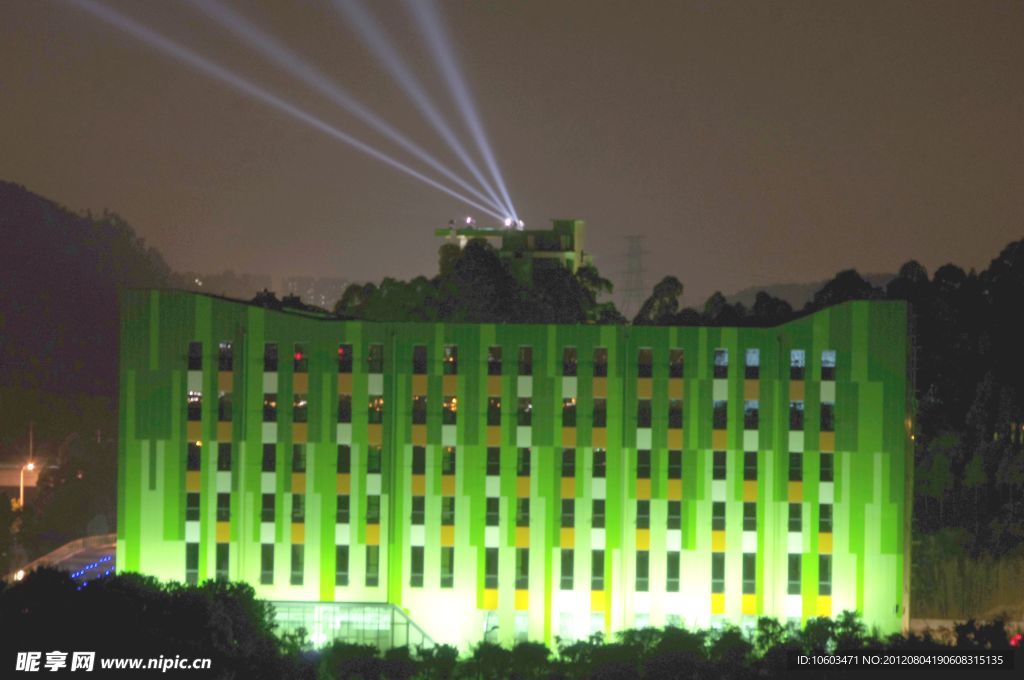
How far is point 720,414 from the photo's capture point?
3500cm

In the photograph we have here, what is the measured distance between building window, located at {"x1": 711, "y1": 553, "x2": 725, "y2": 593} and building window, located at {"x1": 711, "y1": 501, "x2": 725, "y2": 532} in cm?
62

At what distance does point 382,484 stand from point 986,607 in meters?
20.3

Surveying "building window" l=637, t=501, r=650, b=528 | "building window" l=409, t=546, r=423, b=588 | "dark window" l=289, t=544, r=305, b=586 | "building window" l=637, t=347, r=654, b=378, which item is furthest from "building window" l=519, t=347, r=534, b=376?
"dark window" l=289, t=544, r=305, b=586

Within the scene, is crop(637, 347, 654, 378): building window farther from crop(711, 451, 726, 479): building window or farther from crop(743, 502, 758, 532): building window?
crop(743, 502, 758, 532): building window

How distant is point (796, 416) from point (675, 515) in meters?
3.52

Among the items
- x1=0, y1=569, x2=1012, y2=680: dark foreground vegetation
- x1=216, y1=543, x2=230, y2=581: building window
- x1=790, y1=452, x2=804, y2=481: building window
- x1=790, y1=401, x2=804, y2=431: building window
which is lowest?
x1=0, y1=569, x2=1012, y2=680: dark foreground vegetation

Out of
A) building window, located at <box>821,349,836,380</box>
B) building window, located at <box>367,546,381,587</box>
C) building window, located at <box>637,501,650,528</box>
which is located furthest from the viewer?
building window, located at <box>367,546,381,587</box>

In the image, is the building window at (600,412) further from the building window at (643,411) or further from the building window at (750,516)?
the building window at (750,516)

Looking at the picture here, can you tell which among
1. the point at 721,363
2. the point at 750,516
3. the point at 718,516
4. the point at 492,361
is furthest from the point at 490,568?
the point at 721,363

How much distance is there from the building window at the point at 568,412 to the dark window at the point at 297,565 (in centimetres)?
665

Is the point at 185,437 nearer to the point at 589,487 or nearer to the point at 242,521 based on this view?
the point at 242,521

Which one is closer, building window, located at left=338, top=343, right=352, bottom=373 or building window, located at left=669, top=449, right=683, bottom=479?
building window, located at left=669, top=449, right=683, bottom=479

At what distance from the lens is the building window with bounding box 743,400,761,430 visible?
34.9m

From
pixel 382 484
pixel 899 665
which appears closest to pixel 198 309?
pixel 382 484
